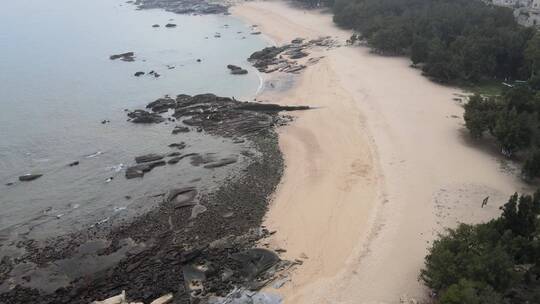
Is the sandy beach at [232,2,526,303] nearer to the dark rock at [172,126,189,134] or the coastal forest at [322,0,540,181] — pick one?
the coastal forest at [322,0,540,181]

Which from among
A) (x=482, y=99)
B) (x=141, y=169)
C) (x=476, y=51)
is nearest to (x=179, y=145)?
(x=141, y=169)

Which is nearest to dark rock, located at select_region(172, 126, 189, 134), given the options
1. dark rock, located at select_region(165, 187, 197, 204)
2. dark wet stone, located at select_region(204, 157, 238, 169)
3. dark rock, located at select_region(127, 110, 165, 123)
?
dark rock, located at select_region(127, 110, 165, 123)

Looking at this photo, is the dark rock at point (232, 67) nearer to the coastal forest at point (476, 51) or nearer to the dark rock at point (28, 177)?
the coastal forest at point (476, 51)

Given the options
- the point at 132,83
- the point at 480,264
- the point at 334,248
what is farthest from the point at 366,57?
the point at 480,264

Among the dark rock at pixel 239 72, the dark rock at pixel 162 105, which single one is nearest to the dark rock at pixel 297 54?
the dark rock at pixel 239 72

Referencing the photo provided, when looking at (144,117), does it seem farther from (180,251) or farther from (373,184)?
(373,184)

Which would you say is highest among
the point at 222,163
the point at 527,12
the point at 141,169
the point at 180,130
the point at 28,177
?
the point at 527,12
